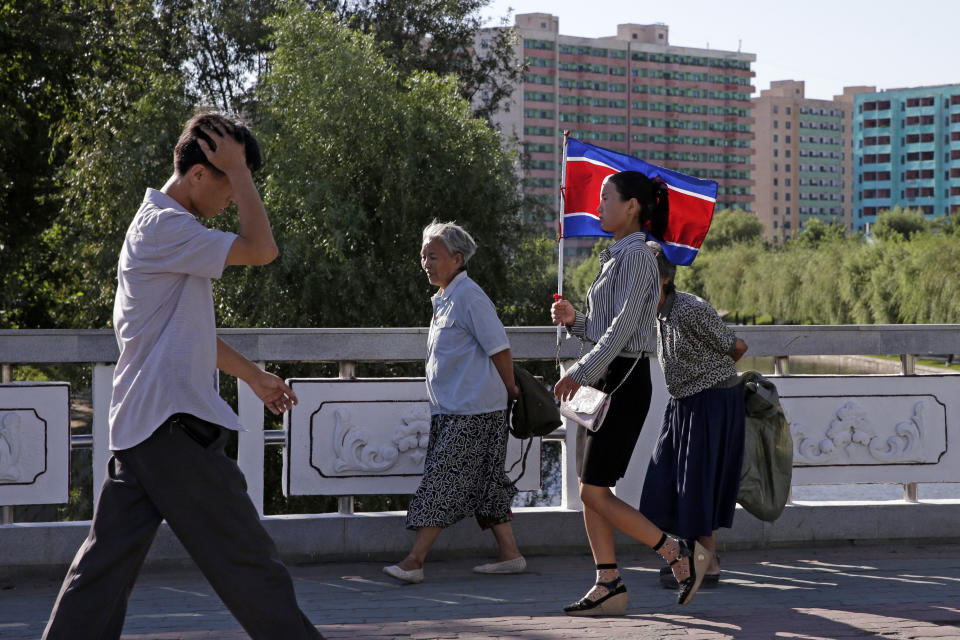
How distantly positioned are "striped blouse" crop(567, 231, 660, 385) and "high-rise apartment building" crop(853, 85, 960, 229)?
166475 millimetres

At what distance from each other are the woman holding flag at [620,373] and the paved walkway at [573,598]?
23 centimetres

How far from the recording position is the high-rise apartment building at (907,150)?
166m

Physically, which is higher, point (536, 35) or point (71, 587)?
point (536, 35)

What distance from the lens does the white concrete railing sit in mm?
5934

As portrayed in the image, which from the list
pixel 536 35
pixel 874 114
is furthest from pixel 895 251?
pixel 874 114

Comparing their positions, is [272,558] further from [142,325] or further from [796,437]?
[796,437]

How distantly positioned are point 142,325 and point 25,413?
2.77 meters

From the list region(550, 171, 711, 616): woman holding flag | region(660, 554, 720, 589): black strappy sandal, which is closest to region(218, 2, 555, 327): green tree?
region(660, 554, 720, 589): black strappy sandal

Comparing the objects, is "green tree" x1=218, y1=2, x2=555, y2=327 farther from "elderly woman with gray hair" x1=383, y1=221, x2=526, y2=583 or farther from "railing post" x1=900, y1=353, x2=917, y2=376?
"elderly woman with gray hair" x1=383, y1=221, x2=526, y2=583

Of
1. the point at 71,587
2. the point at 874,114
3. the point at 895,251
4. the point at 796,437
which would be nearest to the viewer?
the point at 71,587

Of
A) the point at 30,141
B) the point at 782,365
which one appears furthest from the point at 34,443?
the point at 30,141

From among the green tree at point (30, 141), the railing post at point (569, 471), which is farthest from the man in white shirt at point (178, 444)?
the green tree at point (30, 141)

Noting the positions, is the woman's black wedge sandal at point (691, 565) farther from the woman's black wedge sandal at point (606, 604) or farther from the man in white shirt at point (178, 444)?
the man in white shirt at point (178, 444)

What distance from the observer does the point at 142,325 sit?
309cm
